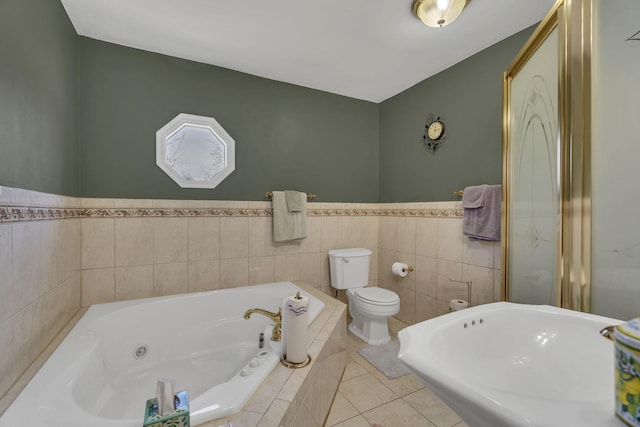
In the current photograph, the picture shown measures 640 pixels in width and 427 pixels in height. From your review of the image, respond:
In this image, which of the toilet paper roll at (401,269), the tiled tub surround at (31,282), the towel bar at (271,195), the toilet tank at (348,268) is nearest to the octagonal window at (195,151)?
the towel bar at (271,195)

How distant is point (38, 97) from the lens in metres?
1.28

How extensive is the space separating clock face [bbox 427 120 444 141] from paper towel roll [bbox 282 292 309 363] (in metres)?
1.88

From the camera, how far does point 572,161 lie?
107 cm

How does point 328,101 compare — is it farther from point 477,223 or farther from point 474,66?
point 477,223

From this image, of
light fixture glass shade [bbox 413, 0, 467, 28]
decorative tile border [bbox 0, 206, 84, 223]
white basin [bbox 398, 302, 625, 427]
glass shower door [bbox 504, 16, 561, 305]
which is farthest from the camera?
light fixture glass shade [bbox 413, 0, 467, 28]

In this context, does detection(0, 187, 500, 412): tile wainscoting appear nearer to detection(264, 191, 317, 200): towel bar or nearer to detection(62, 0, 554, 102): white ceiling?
detection(264, 191, 317, 200): towel bar

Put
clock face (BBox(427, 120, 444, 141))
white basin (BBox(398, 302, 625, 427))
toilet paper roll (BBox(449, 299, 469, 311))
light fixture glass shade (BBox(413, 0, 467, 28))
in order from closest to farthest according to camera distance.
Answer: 1. white basin (BBox(398, 302, 625, 427))
2. light fixture glass shade (BBox(413, 0, 467, 28))
3. toilet paper roll (BBox(449, 299, 469, 311))
4. clock face (BBox(427, 120, 444, 141))

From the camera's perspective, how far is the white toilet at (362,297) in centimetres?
221

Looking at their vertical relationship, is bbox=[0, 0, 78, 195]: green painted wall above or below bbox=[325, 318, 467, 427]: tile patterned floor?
above

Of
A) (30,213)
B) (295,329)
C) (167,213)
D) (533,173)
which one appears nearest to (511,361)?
(295,329)

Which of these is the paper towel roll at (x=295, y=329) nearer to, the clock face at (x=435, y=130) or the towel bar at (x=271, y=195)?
the towel bar at (x=271, y=195)

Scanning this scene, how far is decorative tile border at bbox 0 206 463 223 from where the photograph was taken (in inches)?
43.8

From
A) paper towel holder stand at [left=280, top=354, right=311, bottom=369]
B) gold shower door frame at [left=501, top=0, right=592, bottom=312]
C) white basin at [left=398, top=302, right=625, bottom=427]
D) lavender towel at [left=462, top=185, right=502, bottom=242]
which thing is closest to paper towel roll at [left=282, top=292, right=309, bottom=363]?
paper towel holder stand at [left=280, top=354, right=311, bottom=369]

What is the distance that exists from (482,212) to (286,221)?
1540 millimetres
